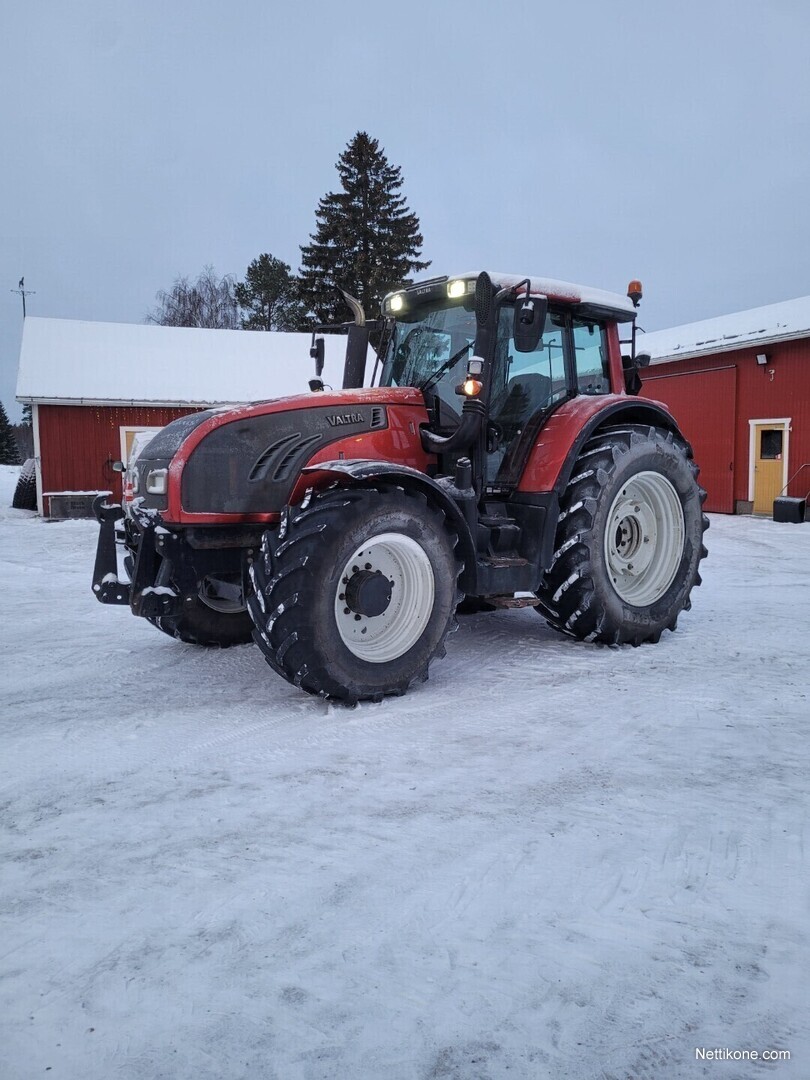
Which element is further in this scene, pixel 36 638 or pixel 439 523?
pixel 36 638

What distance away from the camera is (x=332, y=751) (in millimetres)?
3455

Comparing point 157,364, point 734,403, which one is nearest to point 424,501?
point 734,403

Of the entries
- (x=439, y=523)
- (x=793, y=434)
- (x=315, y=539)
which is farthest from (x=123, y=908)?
(x=793, y=434)

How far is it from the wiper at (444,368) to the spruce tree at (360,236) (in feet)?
108

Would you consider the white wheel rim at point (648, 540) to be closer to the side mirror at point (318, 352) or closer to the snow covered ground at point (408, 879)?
the snow covered ground at point (408, 879)

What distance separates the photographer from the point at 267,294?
44.9 metres

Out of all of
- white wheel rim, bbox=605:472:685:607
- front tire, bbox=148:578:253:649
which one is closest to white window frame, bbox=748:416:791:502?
white wheel rim, bbox=605:472:685:607

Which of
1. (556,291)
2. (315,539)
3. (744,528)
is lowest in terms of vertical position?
(744,528)

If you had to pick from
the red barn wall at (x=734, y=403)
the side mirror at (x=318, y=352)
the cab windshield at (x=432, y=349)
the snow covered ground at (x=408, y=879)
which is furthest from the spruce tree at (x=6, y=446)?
the snow covered ground at (x=408, y=879)

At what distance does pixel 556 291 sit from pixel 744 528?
10.4 m

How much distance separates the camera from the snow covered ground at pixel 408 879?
70.6 inches

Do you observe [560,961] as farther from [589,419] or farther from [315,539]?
[589,419]

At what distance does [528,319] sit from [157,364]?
61.0ft

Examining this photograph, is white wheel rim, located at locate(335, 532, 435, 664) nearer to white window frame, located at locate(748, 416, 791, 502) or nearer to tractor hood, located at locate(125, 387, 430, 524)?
tractor hood, located at locate(125, 387, 430, 524)
